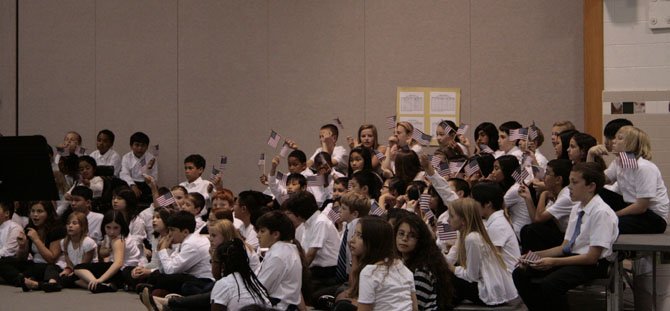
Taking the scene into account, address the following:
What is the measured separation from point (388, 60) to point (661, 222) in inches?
212

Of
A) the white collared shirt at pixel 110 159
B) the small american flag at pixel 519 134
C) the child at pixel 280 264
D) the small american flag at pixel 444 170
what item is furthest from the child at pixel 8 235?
the small american flag at pixel 519 134

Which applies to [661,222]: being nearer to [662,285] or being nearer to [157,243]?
[662,285]

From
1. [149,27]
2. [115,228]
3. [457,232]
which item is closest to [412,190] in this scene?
[457,232]

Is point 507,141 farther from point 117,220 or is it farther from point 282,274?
point 117,220

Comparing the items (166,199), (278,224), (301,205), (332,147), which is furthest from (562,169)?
(332,147)

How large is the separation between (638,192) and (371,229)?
8.60ft

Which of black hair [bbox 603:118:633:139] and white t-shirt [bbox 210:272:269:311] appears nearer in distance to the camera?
white t-shirt [bbox 210:272:269:311]

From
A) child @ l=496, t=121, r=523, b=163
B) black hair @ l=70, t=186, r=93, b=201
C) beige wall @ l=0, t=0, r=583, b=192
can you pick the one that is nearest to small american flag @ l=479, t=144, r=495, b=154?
child @ l=496, t=121, r=523, b=163

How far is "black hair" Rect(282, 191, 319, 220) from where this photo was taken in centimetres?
769

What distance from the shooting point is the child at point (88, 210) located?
9.68 m

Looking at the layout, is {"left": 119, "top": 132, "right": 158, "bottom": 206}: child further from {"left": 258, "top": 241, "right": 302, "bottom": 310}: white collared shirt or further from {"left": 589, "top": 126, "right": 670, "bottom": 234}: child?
{"left": 589, "top": 126, "right": 670, "bottom": 234}: child

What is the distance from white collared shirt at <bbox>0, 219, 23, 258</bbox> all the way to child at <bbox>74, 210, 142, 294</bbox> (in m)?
0.91

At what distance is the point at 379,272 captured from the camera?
17.7 feet

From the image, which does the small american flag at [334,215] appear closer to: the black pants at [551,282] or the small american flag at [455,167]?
the small american flag at [455,167]
